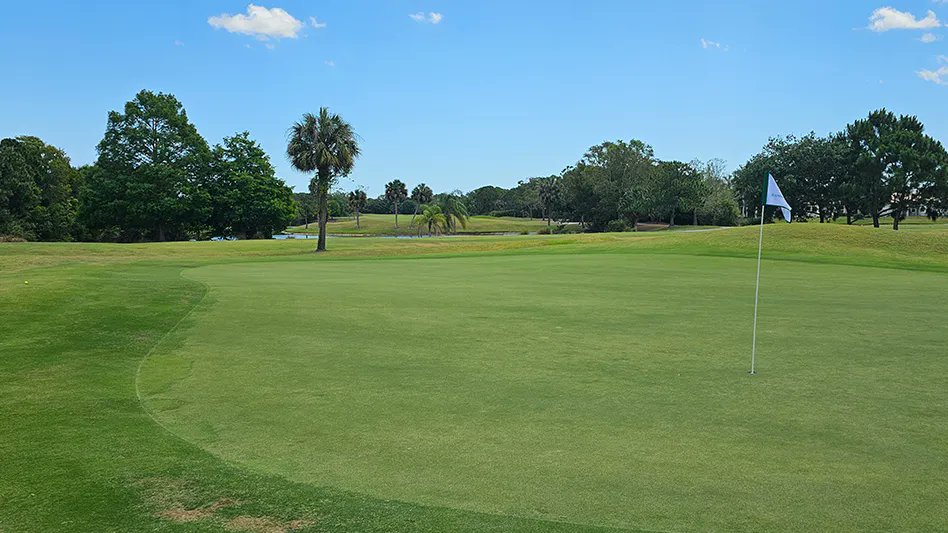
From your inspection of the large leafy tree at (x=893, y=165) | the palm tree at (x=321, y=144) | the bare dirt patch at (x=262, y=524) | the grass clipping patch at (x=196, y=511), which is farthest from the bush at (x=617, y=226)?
the bare dirt patch at (x=262, y=524)

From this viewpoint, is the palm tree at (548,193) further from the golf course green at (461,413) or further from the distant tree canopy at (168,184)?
the golf course green at (461,413)

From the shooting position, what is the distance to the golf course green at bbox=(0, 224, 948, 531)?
5.05 m

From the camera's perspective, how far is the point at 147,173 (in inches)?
2689

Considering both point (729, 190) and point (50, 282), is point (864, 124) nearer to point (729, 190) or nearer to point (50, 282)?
point (729, 190)

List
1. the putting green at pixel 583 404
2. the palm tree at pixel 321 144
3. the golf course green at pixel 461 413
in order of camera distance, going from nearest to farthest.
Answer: the golf course green at pixel 461 413, the putting green at pixel 583 404, the palm tree at pixel 321 144

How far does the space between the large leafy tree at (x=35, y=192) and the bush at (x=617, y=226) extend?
66.9 metres

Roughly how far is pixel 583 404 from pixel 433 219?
95.4 meters

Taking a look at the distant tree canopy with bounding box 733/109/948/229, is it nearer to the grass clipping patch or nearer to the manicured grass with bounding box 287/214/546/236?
the manicured grass with bounding box 287/214/546/236

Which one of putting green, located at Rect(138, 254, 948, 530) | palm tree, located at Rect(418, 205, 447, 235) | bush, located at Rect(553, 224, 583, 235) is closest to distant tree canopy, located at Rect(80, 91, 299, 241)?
palm tree, located at Rect(418, 205, 447, 235)

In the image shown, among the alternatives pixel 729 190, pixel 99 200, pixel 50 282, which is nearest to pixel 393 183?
pixel 729 190

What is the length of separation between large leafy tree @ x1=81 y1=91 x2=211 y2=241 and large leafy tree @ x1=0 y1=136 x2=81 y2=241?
3586 mm

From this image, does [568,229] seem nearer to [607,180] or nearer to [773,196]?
[607,180]

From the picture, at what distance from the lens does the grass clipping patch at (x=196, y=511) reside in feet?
15.4

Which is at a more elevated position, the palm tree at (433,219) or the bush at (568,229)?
the palm tree at (433,219)
